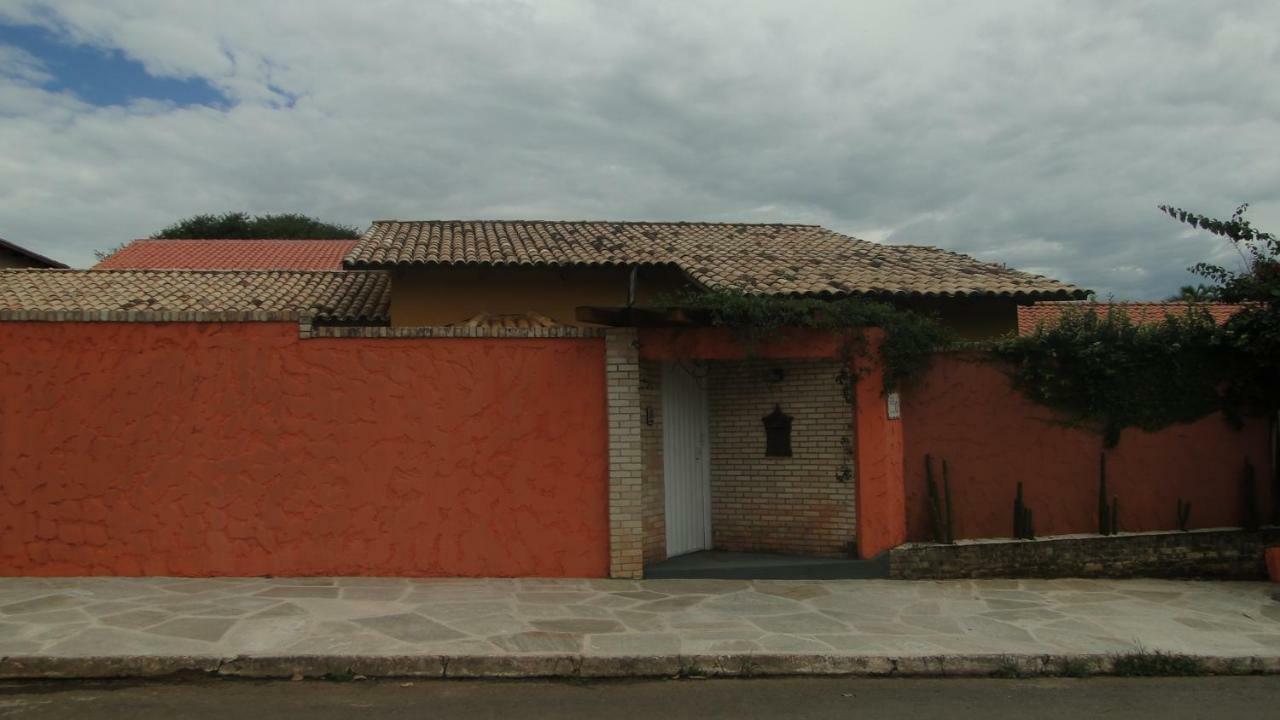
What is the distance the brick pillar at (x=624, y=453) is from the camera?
29.1 feet

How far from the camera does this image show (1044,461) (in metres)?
9.95

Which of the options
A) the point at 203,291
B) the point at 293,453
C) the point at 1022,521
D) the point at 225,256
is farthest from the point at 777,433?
the point at 225,256

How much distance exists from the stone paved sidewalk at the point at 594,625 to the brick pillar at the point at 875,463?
20.5 inches

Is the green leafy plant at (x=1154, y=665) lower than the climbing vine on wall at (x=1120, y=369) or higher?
lower

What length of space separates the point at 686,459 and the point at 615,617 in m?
2.82

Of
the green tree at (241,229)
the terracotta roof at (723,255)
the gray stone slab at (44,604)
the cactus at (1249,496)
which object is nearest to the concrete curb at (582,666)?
the gray stone slab at (44,604)

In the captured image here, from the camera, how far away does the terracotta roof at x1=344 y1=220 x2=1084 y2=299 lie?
13.2 metres

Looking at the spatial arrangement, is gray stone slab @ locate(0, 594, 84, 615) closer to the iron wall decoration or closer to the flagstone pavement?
the flagstone pavement

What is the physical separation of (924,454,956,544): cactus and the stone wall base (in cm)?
14

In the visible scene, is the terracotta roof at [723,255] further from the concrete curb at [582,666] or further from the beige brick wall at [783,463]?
the concrete curb at [582,666]

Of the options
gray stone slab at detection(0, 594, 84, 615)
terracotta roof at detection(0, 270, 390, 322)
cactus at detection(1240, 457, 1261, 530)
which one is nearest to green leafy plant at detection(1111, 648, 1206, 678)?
cactus at detection(1240, 457, 1261, 530)

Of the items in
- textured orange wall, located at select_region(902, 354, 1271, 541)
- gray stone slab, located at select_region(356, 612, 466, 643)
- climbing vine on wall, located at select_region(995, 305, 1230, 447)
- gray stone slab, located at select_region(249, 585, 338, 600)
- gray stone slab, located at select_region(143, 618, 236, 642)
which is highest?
climbing vine on wall, located at select_region(995, 305, 1230, 447)

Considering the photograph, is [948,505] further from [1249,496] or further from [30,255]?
[30,255]

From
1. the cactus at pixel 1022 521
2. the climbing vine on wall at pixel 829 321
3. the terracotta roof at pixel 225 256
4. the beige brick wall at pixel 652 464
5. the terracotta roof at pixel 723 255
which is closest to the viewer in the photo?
the climbing vine on wall at pixel 829 321
